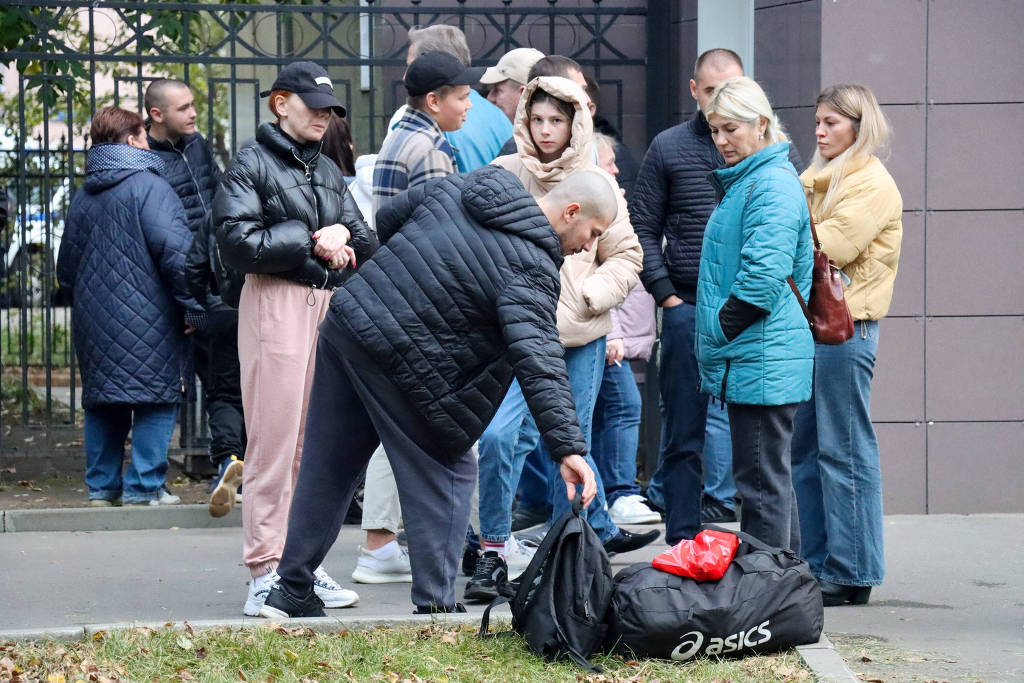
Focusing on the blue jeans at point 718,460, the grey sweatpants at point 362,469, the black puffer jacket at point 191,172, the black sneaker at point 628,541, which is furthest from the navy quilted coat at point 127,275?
the grey sweatpants at point 362,469

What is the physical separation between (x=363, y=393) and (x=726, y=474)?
3.28 m

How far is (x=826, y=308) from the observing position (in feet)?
18.2

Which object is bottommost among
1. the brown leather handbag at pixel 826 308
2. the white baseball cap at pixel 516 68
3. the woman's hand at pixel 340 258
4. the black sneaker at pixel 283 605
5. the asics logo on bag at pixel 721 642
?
the asics logo on bag at pixel 721 642

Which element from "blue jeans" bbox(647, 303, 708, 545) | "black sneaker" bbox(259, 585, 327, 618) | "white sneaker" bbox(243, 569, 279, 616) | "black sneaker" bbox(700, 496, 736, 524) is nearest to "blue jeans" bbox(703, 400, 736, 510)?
"black sneaker" bbox(700, 496, 736, 524)

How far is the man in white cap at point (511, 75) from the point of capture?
7.03m

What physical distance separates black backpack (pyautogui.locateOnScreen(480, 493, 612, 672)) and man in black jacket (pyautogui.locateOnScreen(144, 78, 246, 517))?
9.58 feet

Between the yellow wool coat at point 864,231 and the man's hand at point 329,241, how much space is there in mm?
1878

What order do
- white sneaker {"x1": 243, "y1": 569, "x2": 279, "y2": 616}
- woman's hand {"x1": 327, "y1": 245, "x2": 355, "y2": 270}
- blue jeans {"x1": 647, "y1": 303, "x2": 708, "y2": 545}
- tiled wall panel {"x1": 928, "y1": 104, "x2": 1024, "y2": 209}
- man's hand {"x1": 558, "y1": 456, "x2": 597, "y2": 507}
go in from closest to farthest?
man's hand {"x1": 558, "y1": 456, "x2": 597, "y2": 507} → white sneaker {"x1": 243, "y1": 569, "x2": 279, "y2": 616} → woman's hand {"x1": 327, "y1": 245, "x2": 355, "y2": 270} → blue jeans {"x1": 647, "y1": 303, "x2": 708, "y2": 545} → tiled wall panel {"x1": 928, "y1": 104, "x2": 1024, "y2": 209}

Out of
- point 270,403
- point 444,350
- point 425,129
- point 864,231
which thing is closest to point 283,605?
point 270,403

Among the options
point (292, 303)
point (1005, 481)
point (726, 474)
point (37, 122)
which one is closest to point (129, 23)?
point (37, 122)

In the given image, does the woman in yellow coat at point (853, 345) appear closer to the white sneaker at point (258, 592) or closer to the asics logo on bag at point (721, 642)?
the asics logo on bag at point (721, 642)

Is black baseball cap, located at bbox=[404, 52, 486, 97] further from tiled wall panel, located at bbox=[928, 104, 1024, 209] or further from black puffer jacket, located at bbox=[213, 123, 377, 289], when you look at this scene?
tiled wall panel, located at bbox=[928, 104, 1024, 209]

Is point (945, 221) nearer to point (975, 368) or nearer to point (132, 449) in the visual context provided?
point (975, 368)

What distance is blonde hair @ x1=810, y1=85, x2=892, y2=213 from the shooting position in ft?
19.2
